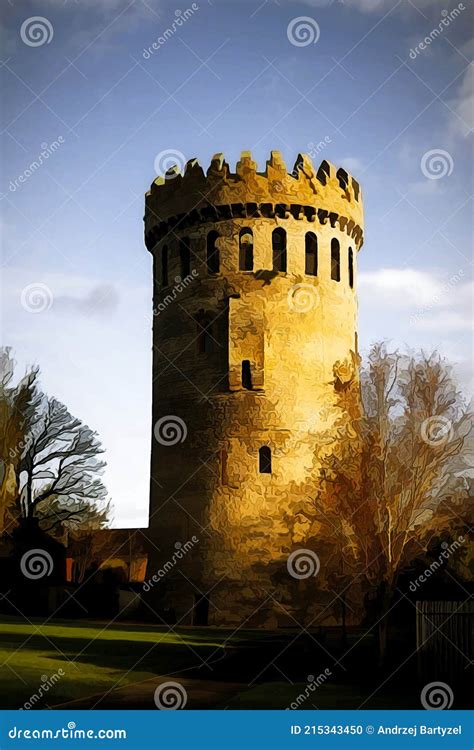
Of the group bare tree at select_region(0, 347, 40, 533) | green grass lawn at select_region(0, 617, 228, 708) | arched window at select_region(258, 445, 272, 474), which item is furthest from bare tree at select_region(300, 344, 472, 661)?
bare tree at select_region(0, 347, 40, 533)

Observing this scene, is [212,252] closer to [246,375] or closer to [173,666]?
[246,375]

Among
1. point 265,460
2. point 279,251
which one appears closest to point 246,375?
point 265,460

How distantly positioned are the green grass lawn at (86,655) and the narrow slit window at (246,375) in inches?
328

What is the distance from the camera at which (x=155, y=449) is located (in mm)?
36062

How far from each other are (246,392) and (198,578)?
633 cm

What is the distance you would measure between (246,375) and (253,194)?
6295 mm

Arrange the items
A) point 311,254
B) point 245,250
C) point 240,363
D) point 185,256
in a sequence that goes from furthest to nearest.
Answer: point 185,256
point 311,254
point 245,250
point 240,363

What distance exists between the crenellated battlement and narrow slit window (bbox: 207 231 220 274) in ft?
1.82

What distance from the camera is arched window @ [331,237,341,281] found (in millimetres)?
36281

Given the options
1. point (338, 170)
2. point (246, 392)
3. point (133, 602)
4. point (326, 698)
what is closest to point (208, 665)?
point (326, 698)

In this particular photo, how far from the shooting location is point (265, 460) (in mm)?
33781

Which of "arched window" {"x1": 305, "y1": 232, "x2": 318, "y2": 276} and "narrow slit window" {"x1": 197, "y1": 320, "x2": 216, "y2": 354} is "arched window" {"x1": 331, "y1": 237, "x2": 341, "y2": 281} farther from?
"narrow slit window" {"x1": 197, "y1": 320, "x2": 216, "y2": 354}

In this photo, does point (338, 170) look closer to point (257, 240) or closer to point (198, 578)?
point (257, 240)

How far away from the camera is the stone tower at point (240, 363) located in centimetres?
3331
